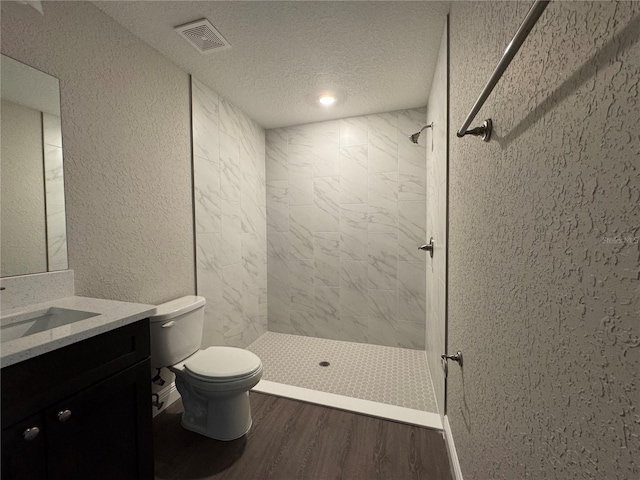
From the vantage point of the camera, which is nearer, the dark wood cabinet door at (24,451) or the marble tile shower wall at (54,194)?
the dark wood cabinet door at (24,451)

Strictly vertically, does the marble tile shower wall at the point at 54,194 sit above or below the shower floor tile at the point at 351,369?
above

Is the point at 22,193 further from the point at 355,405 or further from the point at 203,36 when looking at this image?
the point at 355,405

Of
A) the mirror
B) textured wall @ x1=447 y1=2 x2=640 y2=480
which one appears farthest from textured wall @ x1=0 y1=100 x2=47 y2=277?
textured wall @ x1=447 y1=2 x2=640 y2=480

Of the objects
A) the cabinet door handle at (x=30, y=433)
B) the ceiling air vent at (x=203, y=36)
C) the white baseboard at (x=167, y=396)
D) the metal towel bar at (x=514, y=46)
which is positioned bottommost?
the white baseboard at (x=167, y=396)

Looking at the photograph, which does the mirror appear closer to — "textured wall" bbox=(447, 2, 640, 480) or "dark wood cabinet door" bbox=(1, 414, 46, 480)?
"dark wood cabinet door" bbox=(1, 414, 46, 480)

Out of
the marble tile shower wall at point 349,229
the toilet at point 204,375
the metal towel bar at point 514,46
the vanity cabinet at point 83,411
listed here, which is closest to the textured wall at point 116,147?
the toilet at point 204,375

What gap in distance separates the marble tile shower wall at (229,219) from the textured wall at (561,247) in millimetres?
1870

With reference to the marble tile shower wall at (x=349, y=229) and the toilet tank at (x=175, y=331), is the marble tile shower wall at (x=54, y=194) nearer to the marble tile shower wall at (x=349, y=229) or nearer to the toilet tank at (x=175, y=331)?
the toilet tank at (x=175, y=331)

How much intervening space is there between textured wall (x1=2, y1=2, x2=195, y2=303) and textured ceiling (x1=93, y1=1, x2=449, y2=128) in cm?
18

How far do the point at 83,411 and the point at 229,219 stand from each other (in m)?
1.71

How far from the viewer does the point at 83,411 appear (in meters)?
0.92

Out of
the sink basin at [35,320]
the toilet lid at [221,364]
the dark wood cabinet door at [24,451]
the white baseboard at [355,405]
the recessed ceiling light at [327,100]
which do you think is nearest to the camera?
the dark wood cabinet door at [24,451]

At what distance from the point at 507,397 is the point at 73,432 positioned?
1290mm

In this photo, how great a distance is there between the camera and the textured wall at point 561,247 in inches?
13.4
